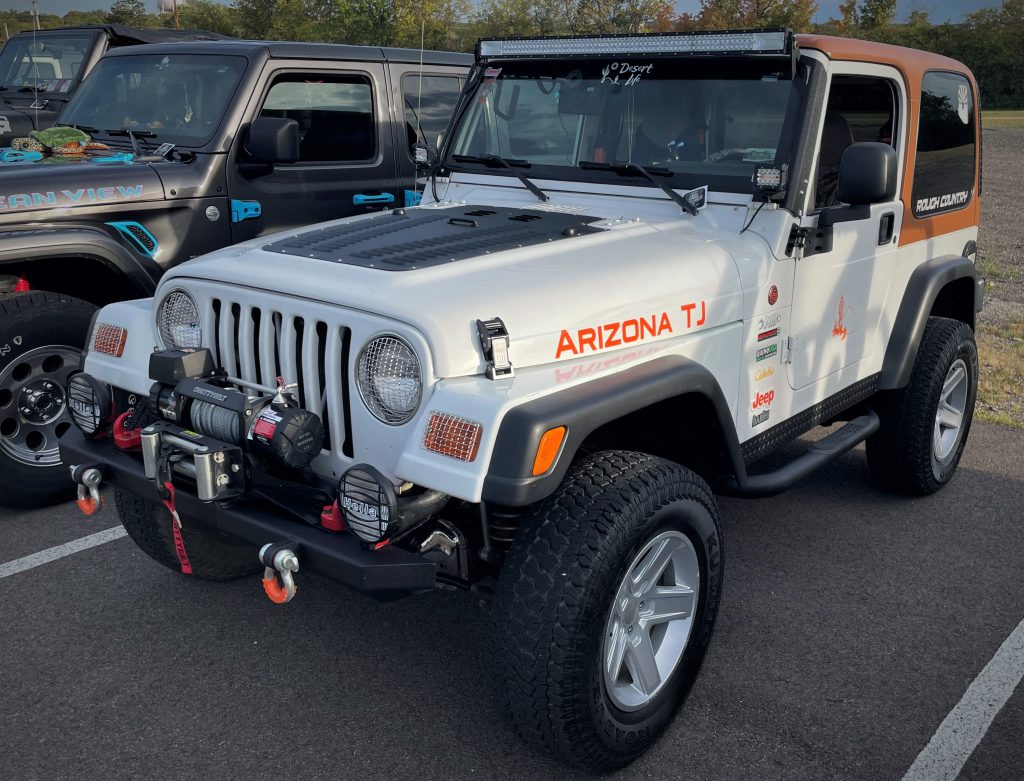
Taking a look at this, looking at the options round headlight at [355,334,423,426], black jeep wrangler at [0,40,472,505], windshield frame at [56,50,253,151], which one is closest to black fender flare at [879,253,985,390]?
round headlight at [355,334,423,426]

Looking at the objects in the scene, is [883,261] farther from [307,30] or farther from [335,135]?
[307,30]

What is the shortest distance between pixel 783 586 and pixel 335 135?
3.53 m

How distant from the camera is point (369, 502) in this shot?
8.03 feet

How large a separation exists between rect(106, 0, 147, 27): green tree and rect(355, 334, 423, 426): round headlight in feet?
134

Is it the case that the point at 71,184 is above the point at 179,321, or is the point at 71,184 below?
above

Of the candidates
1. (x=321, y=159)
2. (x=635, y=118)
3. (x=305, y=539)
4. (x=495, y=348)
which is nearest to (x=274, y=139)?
(x=321, y=159)

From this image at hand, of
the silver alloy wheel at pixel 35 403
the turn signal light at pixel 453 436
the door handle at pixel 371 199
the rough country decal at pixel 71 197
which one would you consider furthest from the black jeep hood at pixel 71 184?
the turn signal light at pixel 453 436

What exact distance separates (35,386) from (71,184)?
3.22 feet

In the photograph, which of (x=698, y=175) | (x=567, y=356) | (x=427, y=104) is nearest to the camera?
(x=567, y=356)

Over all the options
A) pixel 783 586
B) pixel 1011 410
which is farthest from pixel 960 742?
pixel 1011 410

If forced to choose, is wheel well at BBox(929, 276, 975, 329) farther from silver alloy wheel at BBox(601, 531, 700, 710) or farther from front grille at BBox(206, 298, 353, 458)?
front grille at BBox(206, 298, 353, 458)

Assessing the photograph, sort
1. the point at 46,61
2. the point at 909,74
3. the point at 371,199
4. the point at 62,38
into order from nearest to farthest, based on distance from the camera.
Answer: the point at 909,74, the point at 371,199, the point at 46,61, the point at 62,38

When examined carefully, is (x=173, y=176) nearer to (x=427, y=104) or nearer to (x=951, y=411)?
(x=427, y=104)

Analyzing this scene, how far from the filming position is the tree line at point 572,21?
32.4 meters
